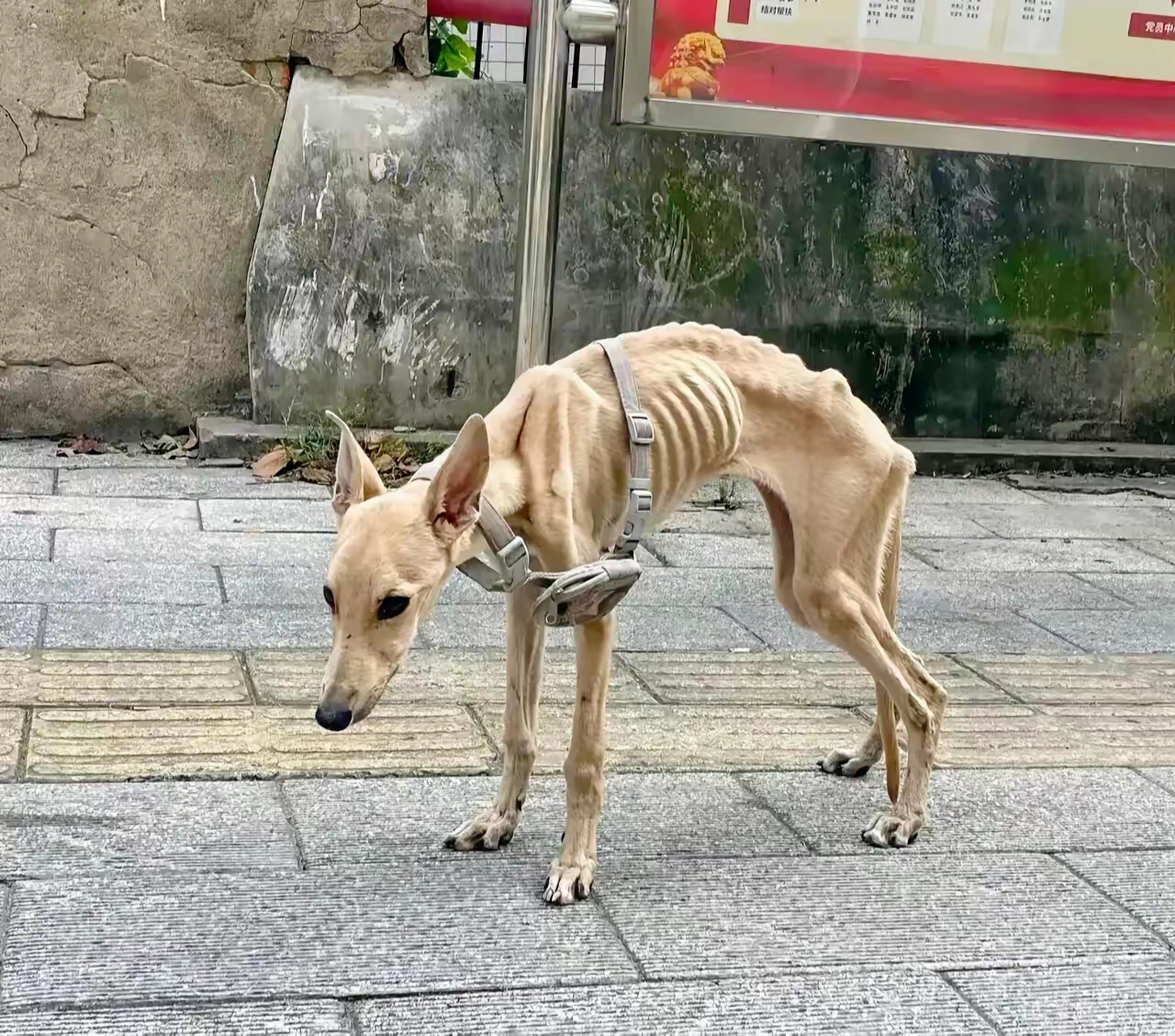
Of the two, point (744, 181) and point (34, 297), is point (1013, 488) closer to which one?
point (744, 181)

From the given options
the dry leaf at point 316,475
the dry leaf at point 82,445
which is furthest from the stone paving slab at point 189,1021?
the dry leaf at point 82,445

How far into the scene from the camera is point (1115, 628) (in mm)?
5734

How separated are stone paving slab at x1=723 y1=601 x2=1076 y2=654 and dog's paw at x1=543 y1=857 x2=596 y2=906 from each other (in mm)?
2072

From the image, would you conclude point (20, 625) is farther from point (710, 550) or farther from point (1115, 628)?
point (1115, 628)

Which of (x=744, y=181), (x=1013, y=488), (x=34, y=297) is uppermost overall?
Result: (x=744, y=181)

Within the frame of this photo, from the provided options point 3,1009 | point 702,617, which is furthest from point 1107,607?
point 3,1009

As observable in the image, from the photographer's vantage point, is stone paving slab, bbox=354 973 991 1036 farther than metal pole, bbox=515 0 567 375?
No

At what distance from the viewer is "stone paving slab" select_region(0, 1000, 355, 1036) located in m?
2.57

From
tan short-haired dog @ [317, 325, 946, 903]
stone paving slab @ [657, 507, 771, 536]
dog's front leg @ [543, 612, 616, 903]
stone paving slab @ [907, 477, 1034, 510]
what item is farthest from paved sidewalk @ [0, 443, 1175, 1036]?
stone paving slab @ [907, 477, 1034, 510]

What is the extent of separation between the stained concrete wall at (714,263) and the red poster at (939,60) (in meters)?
3.04

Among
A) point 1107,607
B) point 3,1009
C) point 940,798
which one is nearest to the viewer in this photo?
point 3,1009

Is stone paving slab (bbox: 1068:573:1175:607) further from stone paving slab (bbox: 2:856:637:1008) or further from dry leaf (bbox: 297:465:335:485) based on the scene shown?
stone paving slab (bbox: 2:856:637:1008)

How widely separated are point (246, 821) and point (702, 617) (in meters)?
2.41

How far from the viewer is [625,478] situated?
343cm
